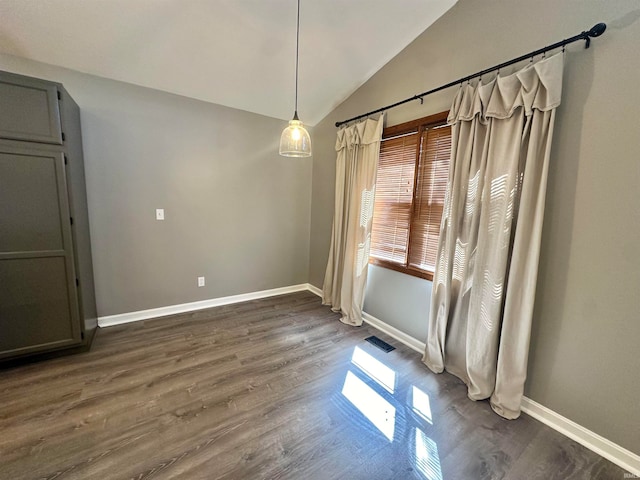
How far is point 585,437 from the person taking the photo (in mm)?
1486

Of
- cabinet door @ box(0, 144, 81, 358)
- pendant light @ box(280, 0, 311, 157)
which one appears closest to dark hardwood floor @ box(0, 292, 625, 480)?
cabinet door @ box(0, 144, 81, 358)

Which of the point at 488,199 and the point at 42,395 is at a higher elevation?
the point at 488,199

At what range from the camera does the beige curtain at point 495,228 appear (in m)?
1.55

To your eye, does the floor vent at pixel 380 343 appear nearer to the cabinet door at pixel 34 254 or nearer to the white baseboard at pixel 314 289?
the white baseboard at pixel 314 289

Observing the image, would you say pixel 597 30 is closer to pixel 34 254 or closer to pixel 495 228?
pixel 495 228

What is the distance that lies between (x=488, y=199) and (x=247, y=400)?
2.20 meters

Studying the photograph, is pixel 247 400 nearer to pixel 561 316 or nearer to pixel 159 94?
pixel 561 316

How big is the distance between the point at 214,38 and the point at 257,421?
3.00m

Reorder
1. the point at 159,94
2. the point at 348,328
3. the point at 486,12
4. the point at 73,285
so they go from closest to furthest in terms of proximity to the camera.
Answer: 1. the point at 486,12
2. the point at 73,285
3. the point at 159,94
4. the point at 348,328

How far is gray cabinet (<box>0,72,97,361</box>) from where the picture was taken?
1757 millimetres

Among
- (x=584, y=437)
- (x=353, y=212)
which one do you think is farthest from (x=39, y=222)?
(x=584, y=437)

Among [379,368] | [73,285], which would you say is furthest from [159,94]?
[379,368]

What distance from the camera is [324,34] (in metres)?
2.23

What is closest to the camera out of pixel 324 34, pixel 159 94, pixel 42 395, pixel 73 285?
pixel 42 395
